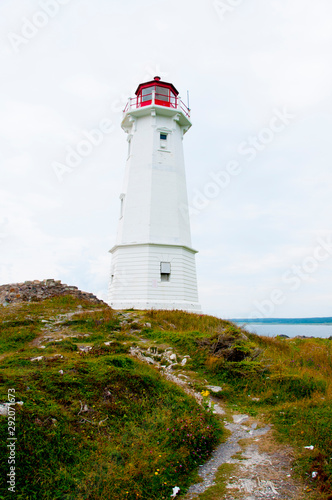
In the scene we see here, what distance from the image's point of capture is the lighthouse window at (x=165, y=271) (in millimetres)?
17906

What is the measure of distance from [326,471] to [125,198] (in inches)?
704

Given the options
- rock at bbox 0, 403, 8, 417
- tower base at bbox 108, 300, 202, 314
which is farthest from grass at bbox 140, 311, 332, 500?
tower base at bbox 108, 300, 202, 314

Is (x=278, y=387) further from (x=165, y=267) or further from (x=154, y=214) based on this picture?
(x=154, y=214)

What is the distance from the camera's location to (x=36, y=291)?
54.9 ft

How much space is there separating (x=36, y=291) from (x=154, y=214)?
7810 mm

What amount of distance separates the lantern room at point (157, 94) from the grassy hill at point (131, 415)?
57.5 feet

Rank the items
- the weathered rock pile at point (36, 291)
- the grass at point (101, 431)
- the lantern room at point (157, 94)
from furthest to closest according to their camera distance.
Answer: the lantern room at point (157, 94), the weathered rock pile at point (36, 291), the grass at point (101, 431)

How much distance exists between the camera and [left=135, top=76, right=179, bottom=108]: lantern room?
70.5 ft

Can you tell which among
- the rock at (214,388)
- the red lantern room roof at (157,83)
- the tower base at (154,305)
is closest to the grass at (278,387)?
the rock at (214,388)

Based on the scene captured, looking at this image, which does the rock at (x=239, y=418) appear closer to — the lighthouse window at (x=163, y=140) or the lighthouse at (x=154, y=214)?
the lighthouse at (x=154, y=214)

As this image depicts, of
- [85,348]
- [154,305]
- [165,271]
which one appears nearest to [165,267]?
[165,271]

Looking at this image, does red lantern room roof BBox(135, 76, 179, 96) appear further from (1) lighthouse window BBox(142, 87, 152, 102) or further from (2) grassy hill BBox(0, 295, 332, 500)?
(2) grassy hill BBox(0, 295, 332, 500)

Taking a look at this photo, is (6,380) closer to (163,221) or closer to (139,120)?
(163,221)

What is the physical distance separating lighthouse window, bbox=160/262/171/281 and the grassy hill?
8665 mm
